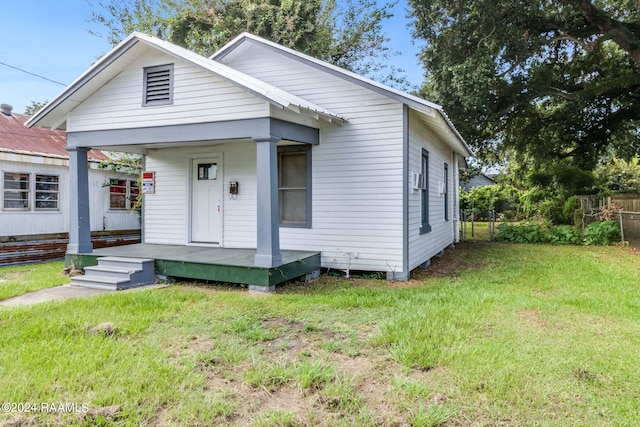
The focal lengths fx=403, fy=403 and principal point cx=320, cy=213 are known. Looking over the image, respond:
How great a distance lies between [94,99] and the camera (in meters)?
7.27

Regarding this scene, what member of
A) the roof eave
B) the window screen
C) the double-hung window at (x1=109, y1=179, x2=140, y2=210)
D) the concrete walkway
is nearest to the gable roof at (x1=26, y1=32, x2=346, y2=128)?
the roof eave

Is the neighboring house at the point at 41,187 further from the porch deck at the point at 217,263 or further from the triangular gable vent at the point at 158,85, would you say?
the triangular gable vent at the point at 158,85

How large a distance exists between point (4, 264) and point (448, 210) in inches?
458

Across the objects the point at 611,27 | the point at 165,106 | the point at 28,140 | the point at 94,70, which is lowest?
the point at 165,106

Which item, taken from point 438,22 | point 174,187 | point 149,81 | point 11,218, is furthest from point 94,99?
point 438,22

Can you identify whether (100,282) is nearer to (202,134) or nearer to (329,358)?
(202,134)

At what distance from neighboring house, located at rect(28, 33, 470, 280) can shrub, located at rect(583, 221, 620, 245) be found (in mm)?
7497

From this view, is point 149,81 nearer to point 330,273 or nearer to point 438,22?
point 330,273

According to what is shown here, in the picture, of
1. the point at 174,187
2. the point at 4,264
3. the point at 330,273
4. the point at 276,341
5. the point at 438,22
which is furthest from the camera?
the point at 438,22

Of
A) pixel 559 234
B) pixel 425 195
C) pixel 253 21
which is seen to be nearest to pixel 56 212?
pixel 425 195

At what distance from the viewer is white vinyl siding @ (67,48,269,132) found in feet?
20.2

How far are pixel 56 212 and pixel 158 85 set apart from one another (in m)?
6.30

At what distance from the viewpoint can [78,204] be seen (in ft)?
24.5

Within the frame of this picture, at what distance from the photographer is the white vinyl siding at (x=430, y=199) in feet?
24.3
